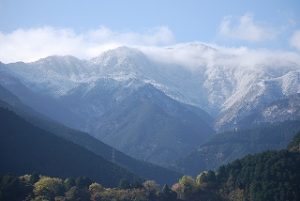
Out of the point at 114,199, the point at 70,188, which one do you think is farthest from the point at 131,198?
the point at 70,188

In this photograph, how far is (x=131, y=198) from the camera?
177750 millimetres

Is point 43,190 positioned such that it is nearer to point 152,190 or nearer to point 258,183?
point 152,190

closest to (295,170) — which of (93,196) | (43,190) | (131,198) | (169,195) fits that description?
(169,195)

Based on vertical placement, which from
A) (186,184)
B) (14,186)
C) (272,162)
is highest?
(272,162)

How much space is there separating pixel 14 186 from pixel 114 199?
2948cm

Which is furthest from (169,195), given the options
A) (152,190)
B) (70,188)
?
(70,188)

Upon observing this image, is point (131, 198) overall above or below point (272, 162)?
below

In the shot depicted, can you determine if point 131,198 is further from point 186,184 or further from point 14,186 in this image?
point 14,186

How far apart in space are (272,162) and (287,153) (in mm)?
8246

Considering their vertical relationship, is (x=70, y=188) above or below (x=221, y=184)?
below

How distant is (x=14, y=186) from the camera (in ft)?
560

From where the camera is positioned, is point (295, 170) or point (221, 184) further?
point (221, 184)

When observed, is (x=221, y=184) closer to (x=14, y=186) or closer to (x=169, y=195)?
(x=169, y=195)

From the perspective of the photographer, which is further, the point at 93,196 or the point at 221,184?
the point at 221,184
